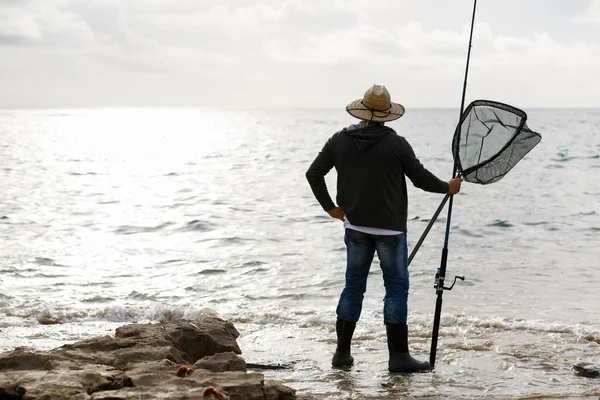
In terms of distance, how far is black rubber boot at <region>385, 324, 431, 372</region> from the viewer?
5766 mm

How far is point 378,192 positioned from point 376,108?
615 millimetres

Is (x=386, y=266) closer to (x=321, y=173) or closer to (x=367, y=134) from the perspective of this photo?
(x=321, y=173)

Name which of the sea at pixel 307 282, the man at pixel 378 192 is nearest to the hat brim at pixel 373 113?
the man at pixel 378 192

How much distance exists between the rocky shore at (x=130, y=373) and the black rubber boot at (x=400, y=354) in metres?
1.33

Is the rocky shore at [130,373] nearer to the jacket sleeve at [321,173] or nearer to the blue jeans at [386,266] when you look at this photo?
the blue jeans at [386,266]

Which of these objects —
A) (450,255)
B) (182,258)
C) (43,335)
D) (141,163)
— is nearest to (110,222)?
(182,258)

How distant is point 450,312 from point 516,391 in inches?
133

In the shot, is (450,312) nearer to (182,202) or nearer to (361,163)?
(361,163)

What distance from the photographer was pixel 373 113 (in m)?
5.59

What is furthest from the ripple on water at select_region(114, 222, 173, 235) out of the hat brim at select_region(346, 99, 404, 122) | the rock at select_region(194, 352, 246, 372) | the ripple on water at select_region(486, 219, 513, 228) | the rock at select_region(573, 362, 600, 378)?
the rock at select_region(573, 362, 600, 378)

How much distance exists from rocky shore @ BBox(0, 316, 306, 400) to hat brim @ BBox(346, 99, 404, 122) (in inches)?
76.5

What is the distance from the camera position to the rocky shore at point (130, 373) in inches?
159

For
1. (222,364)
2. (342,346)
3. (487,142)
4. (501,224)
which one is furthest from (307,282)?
(501,224)

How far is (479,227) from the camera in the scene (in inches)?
629
